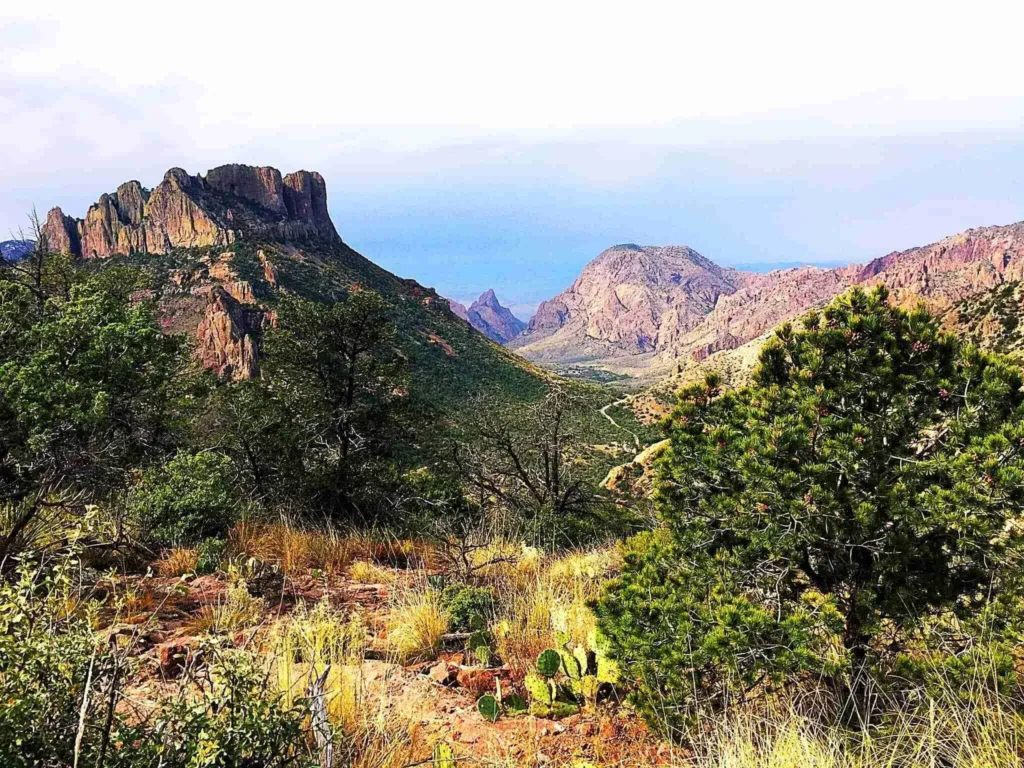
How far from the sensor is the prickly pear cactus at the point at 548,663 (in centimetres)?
361

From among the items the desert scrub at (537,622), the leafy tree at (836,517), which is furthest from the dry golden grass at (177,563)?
the leafy tree at (836,517)

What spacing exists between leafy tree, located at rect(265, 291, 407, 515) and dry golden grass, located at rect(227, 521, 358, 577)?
2245mm

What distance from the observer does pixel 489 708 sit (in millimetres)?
3232

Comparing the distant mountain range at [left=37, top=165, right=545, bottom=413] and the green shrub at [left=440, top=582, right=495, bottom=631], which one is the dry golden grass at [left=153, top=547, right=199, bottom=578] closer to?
the green shrub at [left=440, top=582, right=495, bottom=631]

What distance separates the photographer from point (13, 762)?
5.45 feet

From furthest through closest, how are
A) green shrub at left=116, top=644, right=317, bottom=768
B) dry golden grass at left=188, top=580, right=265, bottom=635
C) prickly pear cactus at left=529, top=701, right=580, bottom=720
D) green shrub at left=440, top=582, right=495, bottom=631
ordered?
green shrub at left=440, top=582, right=495, bottom=631
dry golden grass at left=188, top=580, right=265, bottom=635
prickly pear cactus at left=529, top=701, right=580, bottom=720
green shrub at left=116, top=644, right=317, bottom=768

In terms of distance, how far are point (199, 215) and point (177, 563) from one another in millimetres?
92211

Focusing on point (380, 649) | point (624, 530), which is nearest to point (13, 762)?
point (380, 649)

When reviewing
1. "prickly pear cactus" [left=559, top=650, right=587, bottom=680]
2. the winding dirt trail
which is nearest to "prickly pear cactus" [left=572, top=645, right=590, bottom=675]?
"prickly pear cactus" [left=559, top=650, right=587, bottom=680]

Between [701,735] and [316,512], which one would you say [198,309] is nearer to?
[316,512]

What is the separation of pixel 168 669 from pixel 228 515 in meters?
3.53

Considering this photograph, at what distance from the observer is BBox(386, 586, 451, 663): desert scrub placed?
13.2 feet

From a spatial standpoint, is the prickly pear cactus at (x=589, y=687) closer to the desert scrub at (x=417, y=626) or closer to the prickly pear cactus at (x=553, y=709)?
the prickly pear cactus at (x=553, y=709)

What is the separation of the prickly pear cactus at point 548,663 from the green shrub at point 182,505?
165 inches
